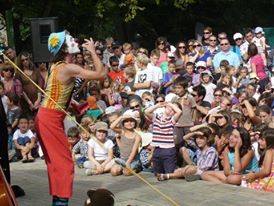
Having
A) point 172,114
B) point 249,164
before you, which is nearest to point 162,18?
point 172,114

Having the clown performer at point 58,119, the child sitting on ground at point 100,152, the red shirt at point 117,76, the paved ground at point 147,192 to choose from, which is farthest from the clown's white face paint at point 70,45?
the red shirt at point 117,76

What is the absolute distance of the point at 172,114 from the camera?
11.1 m

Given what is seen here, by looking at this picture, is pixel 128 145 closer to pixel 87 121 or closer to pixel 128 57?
pixel 87 121

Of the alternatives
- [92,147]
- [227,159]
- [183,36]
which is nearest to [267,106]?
[227,159]

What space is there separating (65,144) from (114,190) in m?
2.31

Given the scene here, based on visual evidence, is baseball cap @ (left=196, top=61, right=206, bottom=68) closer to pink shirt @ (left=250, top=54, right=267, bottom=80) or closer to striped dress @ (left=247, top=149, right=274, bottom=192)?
pink shirt @ (left=250, top=54, right=267, bottom=80)

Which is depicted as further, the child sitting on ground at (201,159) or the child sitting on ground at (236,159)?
the child sitting on ground at (201,159)

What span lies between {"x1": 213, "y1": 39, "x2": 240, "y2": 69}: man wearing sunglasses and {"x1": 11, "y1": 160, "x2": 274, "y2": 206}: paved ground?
204 inches

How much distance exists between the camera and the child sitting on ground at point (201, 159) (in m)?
10.4

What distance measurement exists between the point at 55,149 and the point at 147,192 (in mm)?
2235

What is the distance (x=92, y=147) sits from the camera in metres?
11.7

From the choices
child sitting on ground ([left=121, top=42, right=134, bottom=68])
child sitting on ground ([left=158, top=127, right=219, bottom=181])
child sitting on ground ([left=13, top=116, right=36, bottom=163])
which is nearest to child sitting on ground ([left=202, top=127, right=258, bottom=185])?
child sitting on ground ([left=158, top=127, right=219, bottom=181])

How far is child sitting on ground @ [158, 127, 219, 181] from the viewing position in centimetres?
1038

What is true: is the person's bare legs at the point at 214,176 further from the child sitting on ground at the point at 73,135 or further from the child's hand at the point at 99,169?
the child sitting on ground at the point at 73,135
